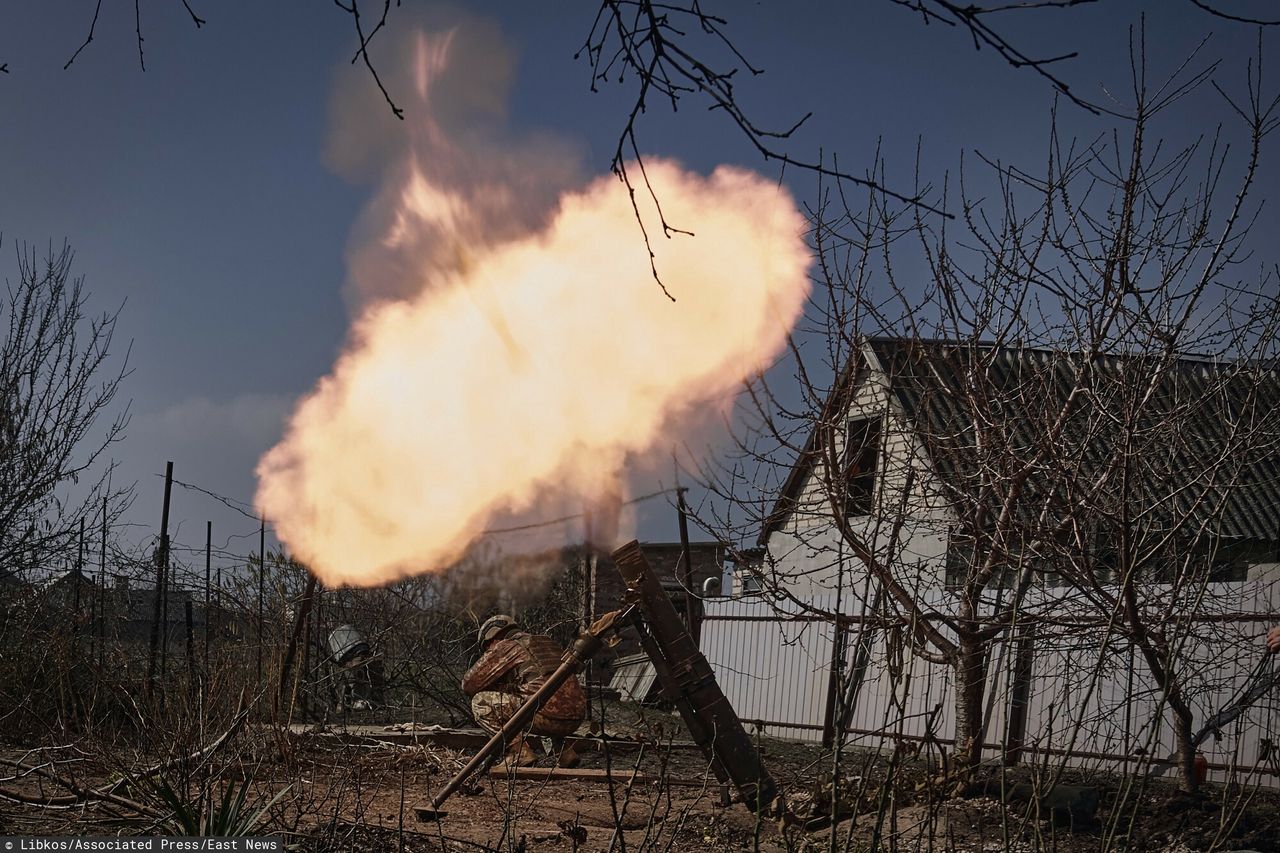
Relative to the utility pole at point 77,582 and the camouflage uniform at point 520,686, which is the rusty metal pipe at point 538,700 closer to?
the camouflage uniform at point 520,686

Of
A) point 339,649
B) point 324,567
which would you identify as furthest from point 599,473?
point 339,649

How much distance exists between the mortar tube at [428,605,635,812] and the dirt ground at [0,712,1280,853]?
1.30 feet

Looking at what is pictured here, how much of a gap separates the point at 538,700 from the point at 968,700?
3.35 metres

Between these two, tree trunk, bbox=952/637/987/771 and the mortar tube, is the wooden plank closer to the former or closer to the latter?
the mortar tube

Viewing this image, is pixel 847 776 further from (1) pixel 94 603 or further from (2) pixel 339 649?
(1) pixel 94 603

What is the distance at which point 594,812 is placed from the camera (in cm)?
901

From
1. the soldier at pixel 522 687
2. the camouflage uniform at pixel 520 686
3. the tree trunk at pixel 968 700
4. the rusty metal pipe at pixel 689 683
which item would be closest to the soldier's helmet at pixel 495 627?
the soldier at pixel 522 687

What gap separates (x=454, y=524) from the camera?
43.3 ft

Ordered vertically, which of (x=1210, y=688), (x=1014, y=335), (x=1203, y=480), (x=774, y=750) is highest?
(x=1014, y=335)

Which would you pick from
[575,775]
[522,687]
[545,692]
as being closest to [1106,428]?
[545,692]

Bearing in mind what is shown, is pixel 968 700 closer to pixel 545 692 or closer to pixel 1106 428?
pixel 1106 428

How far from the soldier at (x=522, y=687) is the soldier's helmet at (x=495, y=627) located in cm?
1

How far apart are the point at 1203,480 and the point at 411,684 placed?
9.79 meters

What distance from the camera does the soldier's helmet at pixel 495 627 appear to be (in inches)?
486
